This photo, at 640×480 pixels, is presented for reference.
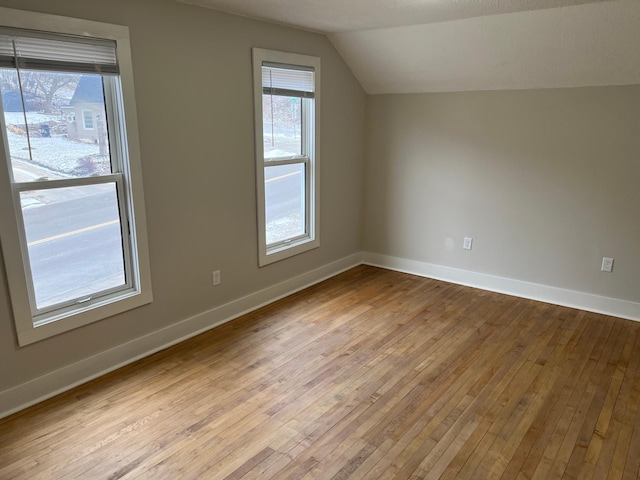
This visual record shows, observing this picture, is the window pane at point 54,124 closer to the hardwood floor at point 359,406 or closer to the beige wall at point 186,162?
the beige wall at point 186,162

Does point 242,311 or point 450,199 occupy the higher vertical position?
point 450,199

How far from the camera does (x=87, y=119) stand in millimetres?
2635

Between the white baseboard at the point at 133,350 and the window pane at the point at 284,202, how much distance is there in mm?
446

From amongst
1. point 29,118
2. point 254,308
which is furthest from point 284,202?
point 29,118

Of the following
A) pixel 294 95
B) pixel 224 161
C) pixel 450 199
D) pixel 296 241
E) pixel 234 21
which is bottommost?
pixel 296 241

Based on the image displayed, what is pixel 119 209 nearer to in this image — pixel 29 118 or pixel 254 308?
pixel 29 118

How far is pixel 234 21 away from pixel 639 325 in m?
3.86

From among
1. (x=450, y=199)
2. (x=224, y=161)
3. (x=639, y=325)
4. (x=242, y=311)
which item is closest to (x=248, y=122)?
(x=224, y=161)

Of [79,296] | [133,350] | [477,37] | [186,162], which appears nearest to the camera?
[79,296]

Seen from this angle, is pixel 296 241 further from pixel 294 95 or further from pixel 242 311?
pixel 294 95

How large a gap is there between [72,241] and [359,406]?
1.92 m

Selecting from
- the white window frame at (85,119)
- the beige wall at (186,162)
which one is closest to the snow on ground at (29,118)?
the white window frame at (85,119)

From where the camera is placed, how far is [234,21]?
3.28 metres

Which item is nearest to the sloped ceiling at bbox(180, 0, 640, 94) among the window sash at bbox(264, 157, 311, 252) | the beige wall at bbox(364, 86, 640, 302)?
the beige wall at bbox(364, 86, 640, 302)
